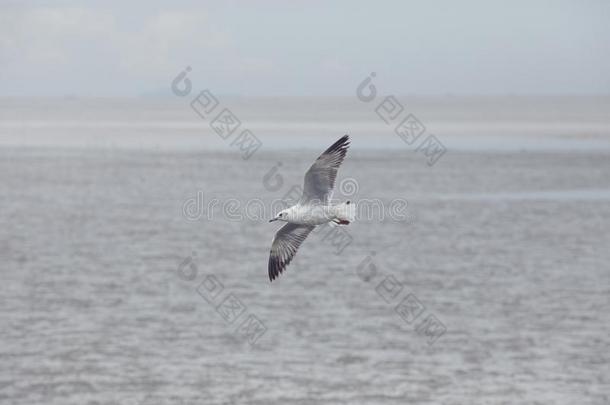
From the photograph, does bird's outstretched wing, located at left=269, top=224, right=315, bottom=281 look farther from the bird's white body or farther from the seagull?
the bird's white body

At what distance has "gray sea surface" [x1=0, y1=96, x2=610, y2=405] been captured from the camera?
5481 cm

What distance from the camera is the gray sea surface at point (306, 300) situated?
5481cm

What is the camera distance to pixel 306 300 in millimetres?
70375

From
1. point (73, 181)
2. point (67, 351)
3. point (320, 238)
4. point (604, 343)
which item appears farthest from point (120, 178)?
point (604, 343)

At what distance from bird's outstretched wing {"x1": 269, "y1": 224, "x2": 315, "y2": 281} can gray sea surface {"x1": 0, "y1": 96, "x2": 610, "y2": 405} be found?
29.2 metres

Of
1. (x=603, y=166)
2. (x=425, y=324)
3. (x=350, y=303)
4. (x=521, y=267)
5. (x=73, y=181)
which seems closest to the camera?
(x=425, y=324)

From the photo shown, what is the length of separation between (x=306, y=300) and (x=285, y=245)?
47.7 meters

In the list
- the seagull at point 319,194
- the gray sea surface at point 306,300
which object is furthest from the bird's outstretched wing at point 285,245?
the gray sea surface at point 306,300

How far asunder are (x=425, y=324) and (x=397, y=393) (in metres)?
12.0

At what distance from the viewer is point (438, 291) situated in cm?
7244

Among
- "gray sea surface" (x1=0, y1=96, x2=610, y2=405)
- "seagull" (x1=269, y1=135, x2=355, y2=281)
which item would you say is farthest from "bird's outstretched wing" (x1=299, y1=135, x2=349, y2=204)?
"gray sea surface" (x1=0, y1=96, x2=610, y2=405)

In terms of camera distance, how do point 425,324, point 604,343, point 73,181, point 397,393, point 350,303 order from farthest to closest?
point 73,181, point 350,303, point 425,324, point 604,343, point 397,393

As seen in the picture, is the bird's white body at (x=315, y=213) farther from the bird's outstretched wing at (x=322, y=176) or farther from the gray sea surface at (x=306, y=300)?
the gray sea surface at (x=306, y=300)

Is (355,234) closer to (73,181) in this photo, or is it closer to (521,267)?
(521,267)
